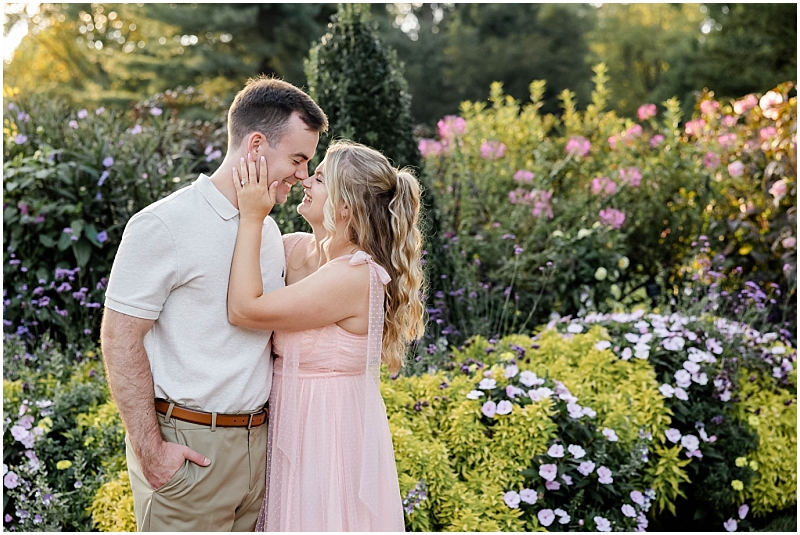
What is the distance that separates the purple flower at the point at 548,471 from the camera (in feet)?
9.70

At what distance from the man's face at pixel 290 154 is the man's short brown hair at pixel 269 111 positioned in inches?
0.6

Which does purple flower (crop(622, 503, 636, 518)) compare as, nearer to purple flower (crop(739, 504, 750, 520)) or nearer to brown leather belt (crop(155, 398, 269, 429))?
purple flower (crop(739, 504, 750, 520))

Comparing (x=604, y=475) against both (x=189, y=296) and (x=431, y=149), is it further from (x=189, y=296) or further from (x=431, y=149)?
(x=431, y=149)

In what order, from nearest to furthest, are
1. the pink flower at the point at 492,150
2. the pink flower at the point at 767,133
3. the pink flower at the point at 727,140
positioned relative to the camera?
the pink flower at the point at 767,133
the pink flower at the point at 492,150
the pink flower at the point at 727,140

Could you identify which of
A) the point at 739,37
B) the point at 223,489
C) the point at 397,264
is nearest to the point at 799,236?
the point at 397,264

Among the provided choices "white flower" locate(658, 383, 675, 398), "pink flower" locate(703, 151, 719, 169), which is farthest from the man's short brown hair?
"pink flower" locate(703, 151, 719, 169)

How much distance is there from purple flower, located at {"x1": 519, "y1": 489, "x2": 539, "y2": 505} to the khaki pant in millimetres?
1307

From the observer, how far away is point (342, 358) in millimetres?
2213

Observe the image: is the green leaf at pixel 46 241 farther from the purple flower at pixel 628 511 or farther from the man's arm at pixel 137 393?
the purple flower at pixel 628 511

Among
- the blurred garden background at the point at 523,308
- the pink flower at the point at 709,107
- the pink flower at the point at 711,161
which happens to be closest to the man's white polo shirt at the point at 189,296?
the blurred garden background at the point at 523,308

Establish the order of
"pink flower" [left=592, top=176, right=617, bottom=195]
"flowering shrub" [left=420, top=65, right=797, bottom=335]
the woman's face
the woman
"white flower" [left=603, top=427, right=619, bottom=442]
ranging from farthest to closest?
"pink flower" [left=592, top=176, right=617, bottom=195] < "flowering shrub" [left=420, top=65, right=797, bottom=335] < "white flower" [left=603, top=427, right=619, bottom=442] < the woman's face < the woman

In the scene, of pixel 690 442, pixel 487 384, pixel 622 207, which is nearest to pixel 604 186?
pixel 622 207

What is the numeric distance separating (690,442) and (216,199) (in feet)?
8.03

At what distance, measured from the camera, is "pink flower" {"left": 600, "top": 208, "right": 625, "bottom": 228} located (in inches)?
203
